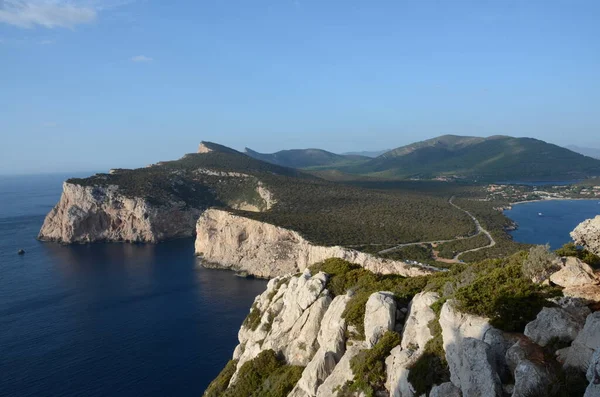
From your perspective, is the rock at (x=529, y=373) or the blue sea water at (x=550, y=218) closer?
the rock at (x=529, y=373)

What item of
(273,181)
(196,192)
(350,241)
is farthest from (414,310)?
(196,192)

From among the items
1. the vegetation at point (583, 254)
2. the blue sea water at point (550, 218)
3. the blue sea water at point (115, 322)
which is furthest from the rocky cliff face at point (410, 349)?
the blue sea water at point (550, 218)

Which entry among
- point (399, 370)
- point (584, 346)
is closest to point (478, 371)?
point (584, 346)

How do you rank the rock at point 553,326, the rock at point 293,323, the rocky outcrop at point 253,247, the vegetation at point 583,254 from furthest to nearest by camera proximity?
the rocky outcrop at point 253,247
the rock at point 293,323
the vegetation at point 583,254
the rock at point 553,326

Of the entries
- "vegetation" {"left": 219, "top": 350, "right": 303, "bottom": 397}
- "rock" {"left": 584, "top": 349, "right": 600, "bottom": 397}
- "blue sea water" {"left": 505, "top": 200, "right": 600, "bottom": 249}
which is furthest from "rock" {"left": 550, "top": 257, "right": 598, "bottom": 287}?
"blue sea water" {"left": 505, "top": 200, "right": 600, "bottom": 249}

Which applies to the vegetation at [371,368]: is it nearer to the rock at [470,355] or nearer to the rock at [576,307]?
the rock at [470,355]

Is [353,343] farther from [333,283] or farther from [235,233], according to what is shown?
[235,233]

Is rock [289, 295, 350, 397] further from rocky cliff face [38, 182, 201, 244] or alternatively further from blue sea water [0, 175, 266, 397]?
rocky cliff face [38, 182, 201, 244]
